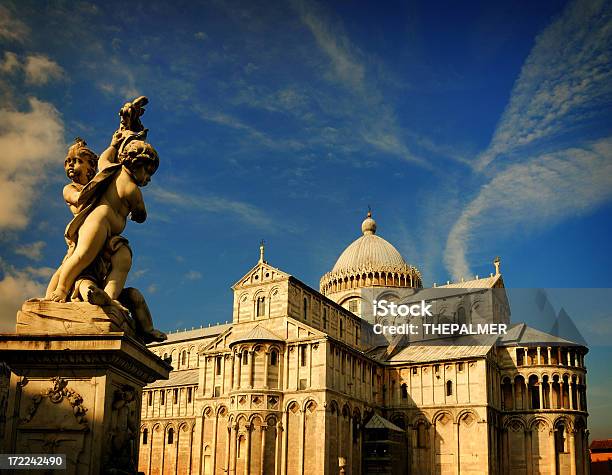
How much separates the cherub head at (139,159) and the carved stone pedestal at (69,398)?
2.15m

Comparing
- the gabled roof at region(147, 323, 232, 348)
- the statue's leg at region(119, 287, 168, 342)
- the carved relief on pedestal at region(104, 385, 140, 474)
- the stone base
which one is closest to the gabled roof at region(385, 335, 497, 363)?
the gabled roof at region(147, 323, 232, 348)

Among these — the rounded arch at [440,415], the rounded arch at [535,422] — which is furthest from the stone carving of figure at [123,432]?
the rounded arch at [535,422]

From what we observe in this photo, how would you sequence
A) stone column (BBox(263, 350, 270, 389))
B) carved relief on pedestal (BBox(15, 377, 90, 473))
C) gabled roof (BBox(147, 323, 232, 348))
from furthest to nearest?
gabled roof (BBox(147, 323, 232, 348))
stone column (BBox(263, 350, 270, 389))
carved relief on pedestal (BBox(15, 377, 90, 473))

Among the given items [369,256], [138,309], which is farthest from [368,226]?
[138,309]

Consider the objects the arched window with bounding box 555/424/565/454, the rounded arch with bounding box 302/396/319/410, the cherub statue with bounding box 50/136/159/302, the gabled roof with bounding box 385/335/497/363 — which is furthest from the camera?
the gabled roof with bounding box 385/335/497/363

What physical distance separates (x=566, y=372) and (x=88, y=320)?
198 feet

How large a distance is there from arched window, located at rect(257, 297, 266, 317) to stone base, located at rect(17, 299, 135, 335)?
162 ft

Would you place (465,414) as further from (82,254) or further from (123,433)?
(82,254)

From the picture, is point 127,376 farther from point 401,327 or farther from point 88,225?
point 401,327

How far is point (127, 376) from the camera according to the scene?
26.7 feet

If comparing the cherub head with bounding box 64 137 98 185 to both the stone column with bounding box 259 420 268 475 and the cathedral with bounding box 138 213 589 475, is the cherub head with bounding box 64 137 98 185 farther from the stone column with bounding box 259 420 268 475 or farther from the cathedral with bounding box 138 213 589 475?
the stone column with bounding box 259 420 268 475

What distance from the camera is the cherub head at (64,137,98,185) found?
347 inches

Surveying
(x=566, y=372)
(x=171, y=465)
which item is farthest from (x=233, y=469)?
(x=566, y=372)

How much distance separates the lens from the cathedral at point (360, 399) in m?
51.8
